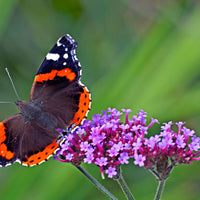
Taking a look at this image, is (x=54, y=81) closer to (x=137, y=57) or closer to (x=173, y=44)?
(x=137, y=57)

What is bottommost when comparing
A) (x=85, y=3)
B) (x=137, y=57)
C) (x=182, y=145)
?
(x=182, y=145)

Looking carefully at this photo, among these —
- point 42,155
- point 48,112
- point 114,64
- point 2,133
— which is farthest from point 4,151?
point 114,64

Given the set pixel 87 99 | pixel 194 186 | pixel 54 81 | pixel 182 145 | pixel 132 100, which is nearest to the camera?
pixel 182 145

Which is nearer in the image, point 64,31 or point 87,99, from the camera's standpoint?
point 87,99

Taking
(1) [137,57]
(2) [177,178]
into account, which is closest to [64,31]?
(1) [137,57]

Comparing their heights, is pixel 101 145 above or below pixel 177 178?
below

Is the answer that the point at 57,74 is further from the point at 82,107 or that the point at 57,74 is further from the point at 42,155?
the point at 42,155
